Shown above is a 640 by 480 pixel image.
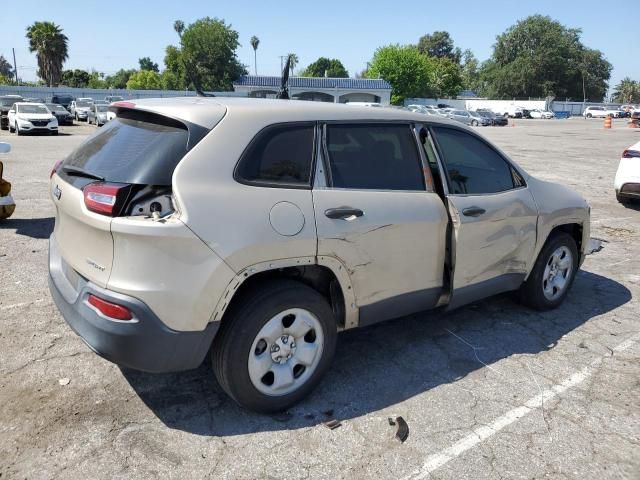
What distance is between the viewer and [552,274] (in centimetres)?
466

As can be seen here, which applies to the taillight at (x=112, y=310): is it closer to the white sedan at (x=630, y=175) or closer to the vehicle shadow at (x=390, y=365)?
the vehicle shadow at (x=390, y=365)

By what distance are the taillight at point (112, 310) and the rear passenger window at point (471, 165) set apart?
2321 mm

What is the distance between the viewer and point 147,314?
2545 millimetres

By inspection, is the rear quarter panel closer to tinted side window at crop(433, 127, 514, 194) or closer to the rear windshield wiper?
tinted side window at crop(433, 127, 514, 194)

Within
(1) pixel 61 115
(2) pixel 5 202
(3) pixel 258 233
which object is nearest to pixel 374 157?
(3) pixel 258 233

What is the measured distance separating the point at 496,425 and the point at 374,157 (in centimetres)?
180

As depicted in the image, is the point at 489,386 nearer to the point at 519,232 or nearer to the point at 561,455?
the point at 561,455

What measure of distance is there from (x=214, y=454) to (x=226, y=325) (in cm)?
66

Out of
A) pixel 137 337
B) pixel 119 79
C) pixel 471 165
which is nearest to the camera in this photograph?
pixel 137 337

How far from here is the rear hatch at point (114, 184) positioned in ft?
8.63

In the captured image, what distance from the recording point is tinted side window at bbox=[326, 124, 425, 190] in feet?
10.5

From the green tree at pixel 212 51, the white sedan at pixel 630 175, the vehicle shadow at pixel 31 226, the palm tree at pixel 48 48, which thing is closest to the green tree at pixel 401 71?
the green tree at pixel 212 51

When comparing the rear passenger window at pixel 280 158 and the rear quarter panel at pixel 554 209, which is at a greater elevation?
the rear passenger window at pixel 280 158

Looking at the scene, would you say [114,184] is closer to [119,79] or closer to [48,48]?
[48,48]
